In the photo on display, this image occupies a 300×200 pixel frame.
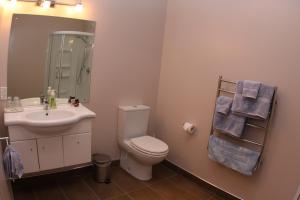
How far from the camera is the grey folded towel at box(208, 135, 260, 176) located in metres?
2.15

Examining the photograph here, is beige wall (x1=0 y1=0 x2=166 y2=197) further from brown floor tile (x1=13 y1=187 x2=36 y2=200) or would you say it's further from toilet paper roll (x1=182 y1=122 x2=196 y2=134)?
brown floor tile (x1=13 y1=187 x2=36 y2=200)

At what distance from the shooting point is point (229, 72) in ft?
7.76

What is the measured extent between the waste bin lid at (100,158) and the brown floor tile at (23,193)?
0.68m

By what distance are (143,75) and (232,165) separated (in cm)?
146

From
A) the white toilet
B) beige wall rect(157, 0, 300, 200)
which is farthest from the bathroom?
the white toilet

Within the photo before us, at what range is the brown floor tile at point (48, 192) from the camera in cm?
226

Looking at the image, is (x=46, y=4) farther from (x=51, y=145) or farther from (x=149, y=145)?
(x=149, y=145)

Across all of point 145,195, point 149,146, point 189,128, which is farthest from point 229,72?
point 145,195

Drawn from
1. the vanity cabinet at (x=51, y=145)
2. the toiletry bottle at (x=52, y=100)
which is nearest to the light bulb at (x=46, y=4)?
the toiletry bottle at (x=52, y=100)

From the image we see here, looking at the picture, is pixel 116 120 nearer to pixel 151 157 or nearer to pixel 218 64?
pixel 151 157

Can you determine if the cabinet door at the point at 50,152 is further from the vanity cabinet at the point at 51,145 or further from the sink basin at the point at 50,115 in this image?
the sink basin at the point at 50,115

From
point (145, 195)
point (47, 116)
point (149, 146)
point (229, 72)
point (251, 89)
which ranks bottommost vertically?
point (145, 195)

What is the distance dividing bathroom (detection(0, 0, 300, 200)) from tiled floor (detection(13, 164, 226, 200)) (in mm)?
16

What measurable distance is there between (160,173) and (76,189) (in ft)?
3.33
